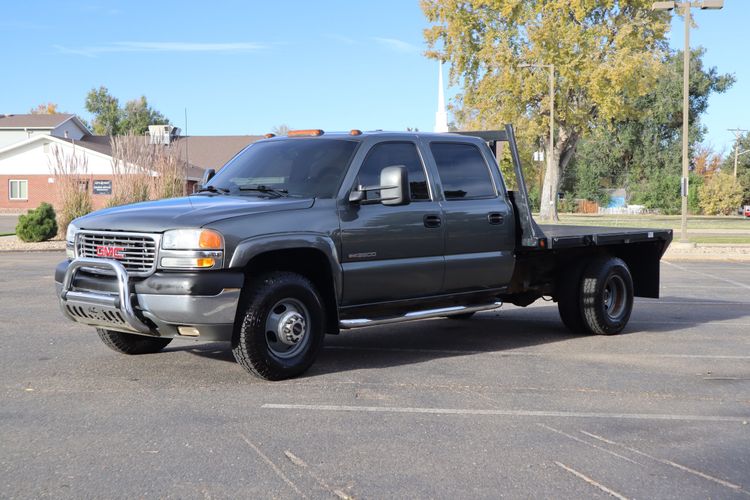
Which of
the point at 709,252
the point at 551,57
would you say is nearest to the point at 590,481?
the point at 709,252

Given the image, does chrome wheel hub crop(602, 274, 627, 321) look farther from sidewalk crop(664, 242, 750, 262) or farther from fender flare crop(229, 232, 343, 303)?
sidewalk crop(664, 242, 750, 262)

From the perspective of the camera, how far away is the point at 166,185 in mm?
25094

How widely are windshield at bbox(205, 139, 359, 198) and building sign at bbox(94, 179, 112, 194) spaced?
1847 centimetres

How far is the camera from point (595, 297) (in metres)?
9.70

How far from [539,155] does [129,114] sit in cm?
7001

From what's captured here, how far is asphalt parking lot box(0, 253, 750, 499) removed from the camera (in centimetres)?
471

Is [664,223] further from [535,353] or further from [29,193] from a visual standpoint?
[29,193]

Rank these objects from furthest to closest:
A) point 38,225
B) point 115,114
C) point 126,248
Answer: point 115,114 → point 38,225 → point 126,248

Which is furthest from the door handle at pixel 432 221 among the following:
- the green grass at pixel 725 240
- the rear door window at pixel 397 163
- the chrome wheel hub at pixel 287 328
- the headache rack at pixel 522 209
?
the green grass at pixel 725 240

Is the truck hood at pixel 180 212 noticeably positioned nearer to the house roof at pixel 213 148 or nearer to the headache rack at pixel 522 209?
the headache rack at pixel 522 209

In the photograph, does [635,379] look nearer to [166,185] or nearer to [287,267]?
[287,267]

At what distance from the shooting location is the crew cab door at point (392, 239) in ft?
24.9

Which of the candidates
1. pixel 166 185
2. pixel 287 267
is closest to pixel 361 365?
pixel 287 267

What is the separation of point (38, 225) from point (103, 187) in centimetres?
215
